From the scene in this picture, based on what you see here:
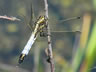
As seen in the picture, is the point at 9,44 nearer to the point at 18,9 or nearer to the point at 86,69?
the point at 18,9

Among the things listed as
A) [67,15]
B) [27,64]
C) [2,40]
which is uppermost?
[67,15]

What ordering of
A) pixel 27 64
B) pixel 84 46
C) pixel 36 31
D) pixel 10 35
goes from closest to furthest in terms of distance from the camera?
pixel 36 31 < pixel 84 46 < pixel 27 64 < pixel 10 35

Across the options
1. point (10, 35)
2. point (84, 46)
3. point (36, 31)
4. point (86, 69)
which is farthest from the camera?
point (10, 35)

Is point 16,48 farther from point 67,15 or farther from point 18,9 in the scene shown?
point 67,15

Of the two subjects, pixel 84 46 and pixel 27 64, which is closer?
pixel 84 46

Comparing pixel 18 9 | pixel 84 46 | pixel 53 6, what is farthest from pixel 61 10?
pixel 84 46

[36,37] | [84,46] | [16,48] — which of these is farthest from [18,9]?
[36,37]

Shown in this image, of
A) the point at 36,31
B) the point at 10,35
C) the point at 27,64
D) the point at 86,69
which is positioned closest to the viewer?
the point at 36,31

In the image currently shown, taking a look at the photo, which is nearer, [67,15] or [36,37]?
[36,37]

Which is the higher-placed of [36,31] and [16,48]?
[36,31]
